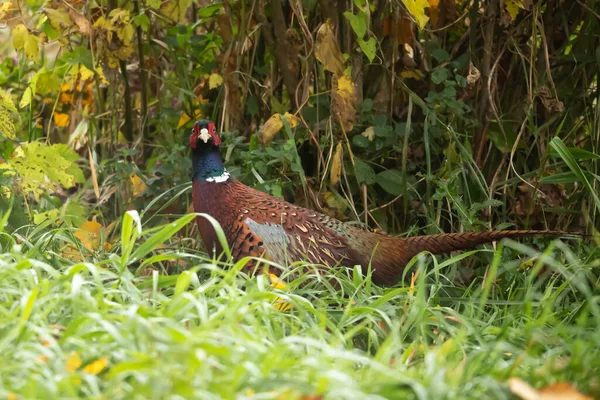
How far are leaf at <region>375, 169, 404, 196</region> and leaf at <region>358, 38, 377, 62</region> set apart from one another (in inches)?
22.0

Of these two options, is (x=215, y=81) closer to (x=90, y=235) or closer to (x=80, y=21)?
(x=80, y=21)

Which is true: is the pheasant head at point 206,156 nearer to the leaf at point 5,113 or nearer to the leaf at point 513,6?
the leaf at point 5,113

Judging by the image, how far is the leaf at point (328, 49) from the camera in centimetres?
378

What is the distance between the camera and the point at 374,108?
13.7 ft

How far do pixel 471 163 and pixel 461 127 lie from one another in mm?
219

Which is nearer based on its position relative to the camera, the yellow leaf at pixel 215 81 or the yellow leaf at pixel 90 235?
the yellow leaf at pixel 90 235

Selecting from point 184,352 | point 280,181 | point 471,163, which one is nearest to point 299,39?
point 280,181

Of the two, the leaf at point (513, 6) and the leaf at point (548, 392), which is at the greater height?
the leaf at point (513, 6)

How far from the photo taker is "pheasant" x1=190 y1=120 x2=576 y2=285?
11.6ft

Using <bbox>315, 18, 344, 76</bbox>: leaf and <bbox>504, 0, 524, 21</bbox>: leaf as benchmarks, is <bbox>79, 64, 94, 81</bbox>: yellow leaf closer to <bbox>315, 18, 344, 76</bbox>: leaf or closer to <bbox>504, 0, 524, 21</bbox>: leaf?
<bbox>315, 18, 344, 76</bbox>: leaf

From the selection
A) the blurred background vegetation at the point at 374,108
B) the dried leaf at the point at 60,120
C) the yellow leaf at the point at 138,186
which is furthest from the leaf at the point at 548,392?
the dried leaf at the point at 60,120

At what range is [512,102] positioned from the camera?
4.22m

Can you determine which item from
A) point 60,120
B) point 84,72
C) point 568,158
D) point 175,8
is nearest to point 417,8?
point 568,158

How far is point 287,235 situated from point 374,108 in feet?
2.95
